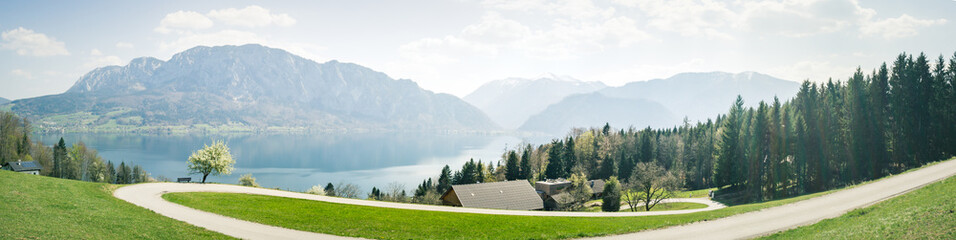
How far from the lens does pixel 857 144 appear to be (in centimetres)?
4506

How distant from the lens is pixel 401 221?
24.8 meters

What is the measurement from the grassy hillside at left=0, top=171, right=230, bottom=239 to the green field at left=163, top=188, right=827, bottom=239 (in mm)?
4796

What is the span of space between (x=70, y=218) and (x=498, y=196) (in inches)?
1352

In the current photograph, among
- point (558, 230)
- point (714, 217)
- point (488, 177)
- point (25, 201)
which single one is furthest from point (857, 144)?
point (25, 201)

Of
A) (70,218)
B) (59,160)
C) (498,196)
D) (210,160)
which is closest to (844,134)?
(498,196)

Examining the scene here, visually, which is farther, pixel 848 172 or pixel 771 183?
pixel 771 183

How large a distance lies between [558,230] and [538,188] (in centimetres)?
4061

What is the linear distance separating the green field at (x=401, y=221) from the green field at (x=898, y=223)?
6.92 metres

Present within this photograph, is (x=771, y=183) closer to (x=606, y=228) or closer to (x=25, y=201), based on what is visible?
(x=606, y=228)

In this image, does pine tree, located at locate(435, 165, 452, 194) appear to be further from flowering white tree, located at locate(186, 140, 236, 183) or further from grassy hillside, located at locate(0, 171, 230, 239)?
grassy hillside, located at locate(0, 171, 230, 239)

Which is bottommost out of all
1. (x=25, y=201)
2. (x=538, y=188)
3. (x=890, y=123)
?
(x=538, y=188)

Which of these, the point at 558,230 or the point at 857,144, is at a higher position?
A: the point at 857,144

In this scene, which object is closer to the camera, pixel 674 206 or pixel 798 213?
pixel 798 213

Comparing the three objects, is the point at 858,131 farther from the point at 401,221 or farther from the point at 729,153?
the point at 401,221
